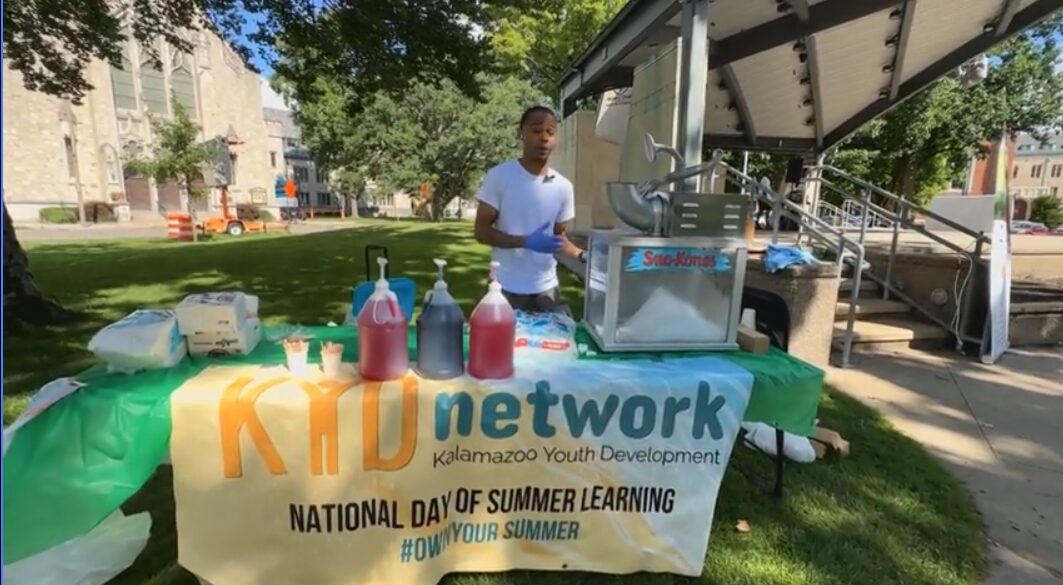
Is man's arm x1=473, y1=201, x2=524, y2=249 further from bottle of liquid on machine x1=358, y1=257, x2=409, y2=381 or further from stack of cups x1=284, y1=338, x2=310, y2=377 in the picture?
stack of cups x1=284, y1=338, x2=310, y2=377

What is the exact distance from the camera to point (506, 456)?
190 cm

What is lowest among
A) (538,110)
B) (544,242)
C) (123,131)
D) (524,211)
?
(544,242)

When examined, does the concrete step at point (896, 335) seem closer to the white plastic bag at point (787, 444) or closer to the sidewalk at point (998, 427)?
the sidewalk at point (998, 427)

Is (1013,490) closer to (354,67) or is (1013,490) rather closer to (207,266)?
(354,67)

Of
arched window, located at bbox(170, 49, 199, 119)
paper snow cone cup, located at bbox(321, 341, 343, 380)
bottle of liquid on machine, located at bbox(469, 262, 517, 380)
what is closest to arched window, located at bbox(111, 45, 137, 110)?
arched window, located at bbox(170, 49, 199, 119)

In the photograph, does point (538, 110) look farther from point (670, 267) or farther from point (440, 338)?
point (440, 338)

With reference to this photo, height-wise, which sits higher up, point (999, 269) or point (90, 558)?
point (999, 269)

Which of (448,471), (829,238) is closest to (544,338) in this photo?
(448,471)

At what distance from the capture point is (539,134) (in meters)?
2.38

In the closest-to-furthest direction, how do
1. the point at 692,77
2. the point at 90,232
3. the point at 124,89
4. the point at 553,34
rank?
the point at 692,77
the point at 553,34
the point at 90,232
the point at 124,89

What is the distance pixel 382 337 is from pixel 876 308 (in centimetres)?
559

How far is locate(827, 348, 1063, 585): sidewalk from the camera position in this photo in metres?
2.47

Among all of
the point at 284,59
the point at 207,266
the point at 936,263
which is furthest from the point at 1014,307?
the point at 207,266

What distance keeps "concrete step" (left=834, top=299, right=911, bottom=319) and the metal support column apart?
2.67m
